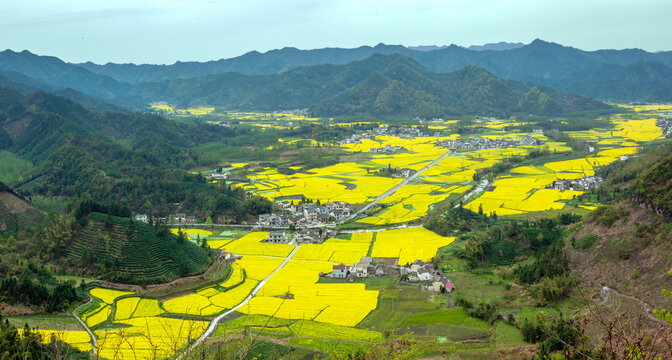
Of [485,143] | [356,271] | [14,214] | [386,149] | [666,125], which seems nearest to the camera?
[356,271]

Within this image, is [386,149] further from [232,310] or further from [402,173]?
[232,310]

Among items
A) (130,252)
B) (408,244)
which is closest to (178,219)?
(130,252)

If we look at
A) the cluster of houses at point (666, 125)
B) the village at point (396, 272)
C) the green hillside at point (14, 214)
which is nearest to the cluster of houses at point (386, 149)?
the cluster of houses at point (666, 125)

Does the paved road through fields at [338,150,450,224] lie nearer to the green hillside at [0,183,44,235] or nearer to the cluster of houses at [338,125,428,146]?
the cluster of houses at [338,125,428,146]

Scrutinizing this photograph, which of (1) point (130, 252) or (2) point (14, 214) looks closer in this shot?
(1) point (130, 252)

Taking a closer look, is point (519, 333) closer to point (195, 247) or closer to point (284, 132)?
point (195, 247)

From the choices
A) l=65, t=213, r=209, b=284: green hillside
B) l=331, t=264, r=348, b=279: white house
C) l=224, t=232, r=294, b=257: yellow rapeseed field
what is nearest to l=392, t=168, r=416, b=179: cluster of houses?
l=224, t=232, r=294, b=257: yellow rapeseed field
